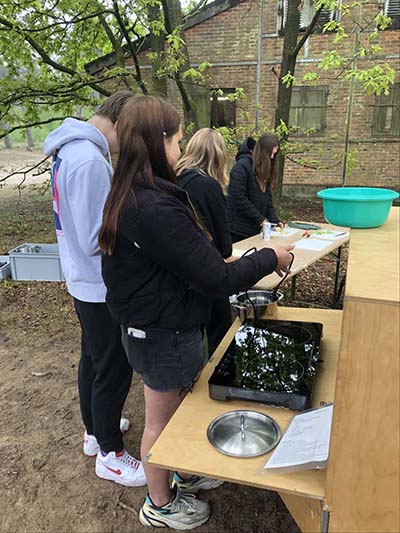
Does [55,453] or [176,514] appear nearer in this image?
[176,514]

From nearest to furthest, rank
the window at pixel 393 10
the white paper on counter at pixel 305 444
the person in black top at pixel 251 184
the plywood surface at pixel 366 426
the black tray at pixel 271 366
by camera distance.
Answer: the plywood surface at pixel 366 426 < the white paper on counter at pixel 305 444 < the black tray at pixel 271 366 < the person in black top at pixel 251 184 < the window at pixel 393 10

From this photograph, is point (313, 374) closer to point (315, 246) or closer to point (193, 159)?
point (193, 159)

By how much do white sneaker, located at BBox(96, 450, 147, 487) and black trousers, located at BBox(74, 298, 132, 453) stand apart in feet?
0.15

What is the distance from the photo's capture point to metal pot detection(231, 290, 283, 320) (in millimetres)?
2359

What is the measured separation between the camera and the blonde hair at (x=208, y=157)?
254 centimetres

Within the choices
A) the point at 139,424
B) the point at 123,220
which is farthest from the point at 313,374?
the point at 139,424

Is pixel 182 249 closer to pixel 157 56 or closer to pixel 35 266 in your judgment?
pixel 35 266

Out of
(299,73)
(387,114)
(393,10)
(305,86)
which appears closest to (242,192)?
(305,86)

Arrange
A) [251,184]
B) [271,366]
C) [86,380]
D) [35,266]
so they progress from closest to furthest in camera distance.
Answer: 1. [271,366]
2. [86,380]
3. [251,184]
4. [35,266]

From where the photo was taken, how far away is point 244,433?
146 centimetres

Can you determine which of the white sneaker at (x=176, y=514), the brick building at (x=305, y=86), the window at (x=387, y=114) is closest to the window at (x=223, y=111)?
the brick building at (x=305, y=86)

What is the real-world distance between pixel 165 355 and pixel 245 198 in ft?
8.06

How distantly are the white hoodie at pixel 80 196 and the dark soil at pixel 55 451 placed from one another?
998 millimetres

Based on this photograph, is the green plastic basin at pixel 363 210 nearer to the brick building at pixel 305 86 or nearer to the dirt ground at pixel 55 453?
the dirt ground at pixel 55 453
